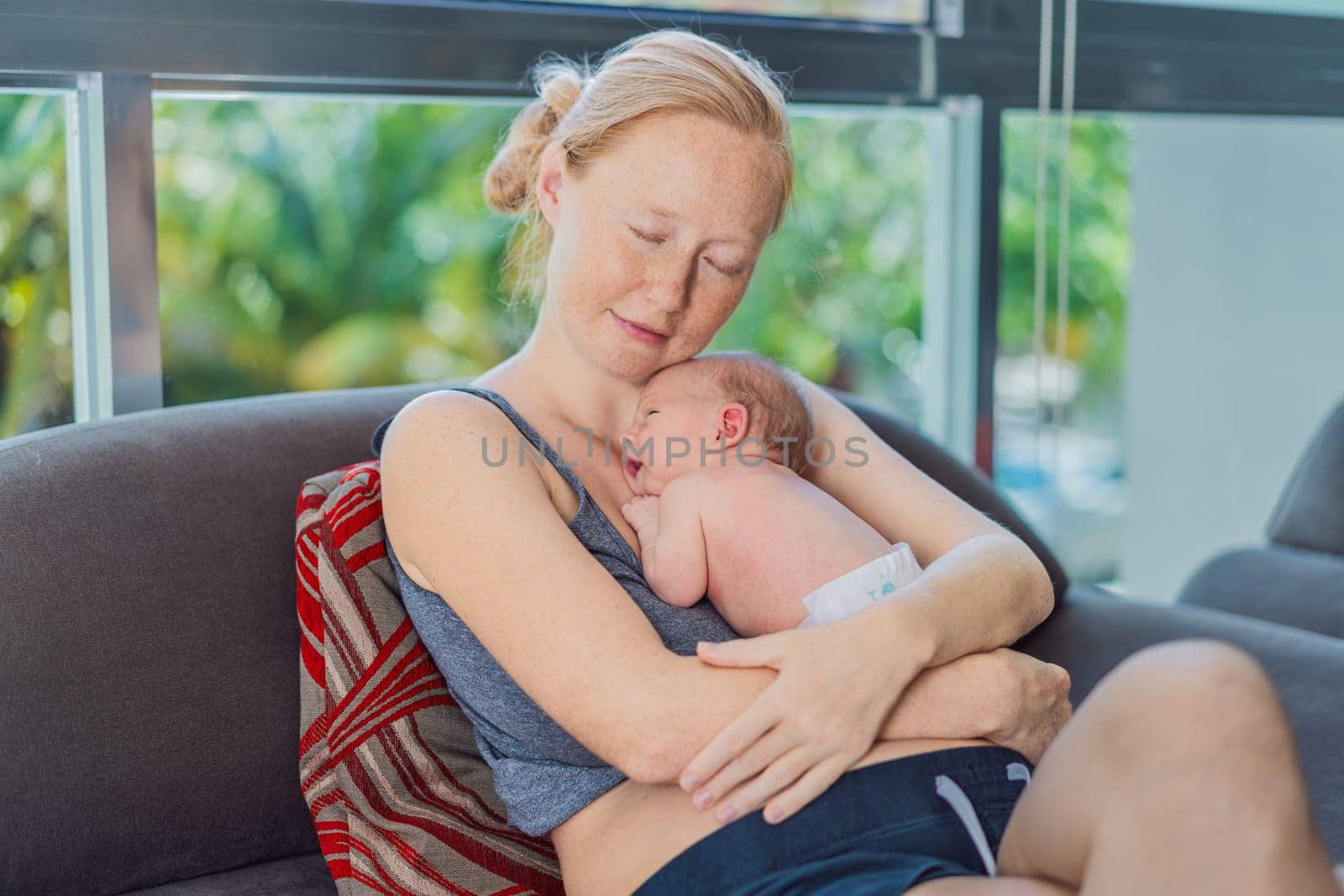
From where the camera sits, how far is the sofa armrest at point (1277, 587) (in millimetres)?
2445

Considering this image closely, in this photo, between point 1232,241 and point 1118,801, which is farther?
point 1232,241

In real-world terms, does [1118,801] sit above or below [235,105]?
below

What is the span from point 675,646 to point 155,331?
1062 mm

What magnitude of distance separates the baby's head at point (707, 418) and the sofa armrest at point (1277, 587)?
1.32 m

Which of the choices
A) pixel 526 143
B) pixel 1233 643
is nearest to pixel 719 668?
pixel 526 143

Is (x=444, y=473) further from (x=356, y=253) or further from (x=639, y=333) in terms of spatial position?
(x=356, y=253)

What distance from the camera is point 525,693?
1408 millimetres

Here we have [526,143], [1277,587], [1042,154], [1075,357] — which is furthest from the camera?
[1075,357]

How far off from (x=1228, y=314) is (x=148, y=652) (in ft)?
9.80

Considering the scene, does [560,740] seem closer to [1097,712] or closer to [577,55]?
[1097,712]

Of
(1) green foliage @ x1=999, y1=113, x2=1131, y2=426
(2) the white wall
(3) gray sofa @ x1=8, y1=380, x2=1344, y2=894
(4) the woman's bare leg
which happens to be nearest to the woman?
(4) the woman's bare leg

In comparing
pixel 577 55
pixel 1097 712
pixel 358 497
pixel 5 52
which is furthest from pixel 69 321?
→ pixel 1097 712

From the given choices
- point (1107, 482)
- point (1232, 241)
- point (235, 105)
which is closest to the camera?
point (1232, 241)

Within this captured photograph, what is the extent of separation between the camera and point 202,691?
157 centimetres
